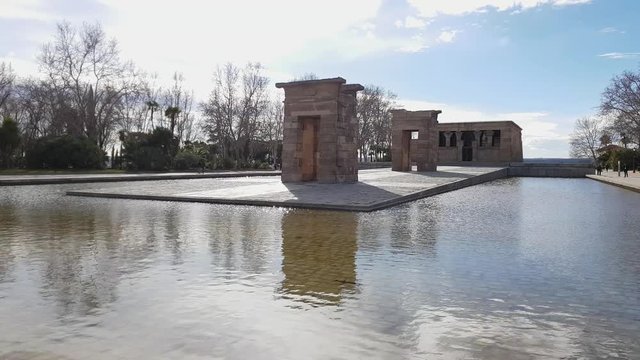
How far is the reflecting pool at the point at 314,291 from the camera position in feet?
10.8

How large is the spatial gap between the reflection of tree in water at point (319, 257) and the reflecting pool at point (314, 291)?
0.11ft

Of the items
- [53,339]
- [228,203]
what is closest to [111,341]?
[53,339]

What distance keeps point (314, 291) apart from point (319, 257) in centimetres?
163

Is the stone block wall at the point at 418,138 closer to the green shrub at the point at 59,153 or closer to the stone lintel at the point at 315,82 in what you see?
the stone lintel at the point at 315,82

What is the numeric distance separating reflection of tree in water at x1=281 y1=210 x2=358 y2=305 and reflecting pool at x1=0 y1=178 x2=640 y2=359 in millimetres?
34

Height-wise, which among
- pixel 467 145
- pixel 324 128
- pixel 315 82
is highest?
pixel 315 82

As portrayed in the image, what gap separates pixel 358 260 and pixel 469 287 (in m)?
1.64

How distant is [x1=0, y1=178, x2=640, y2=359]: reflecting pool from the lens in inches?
130

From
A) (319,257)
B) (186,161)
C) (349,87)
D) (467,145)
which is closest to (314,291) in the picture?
(319,257)

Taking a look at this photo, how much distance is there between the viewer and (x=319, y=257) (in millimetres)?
6270

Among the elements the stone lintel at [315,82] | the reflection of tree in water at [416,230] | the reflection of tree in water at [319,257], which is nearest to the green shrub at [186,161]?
the stone lintel at [315,82]

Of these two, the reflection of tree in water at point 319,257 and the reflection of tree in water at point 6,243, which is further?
the reflection of tree in water at point 6,243

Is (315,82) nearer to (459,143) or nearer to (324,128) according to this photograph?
(324,128)

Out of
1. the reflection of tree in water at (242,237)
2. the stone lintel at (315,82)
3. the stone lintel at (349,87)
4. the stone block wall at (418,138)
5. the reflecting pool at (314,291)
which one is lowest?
the reflecting pool at (314,291)
